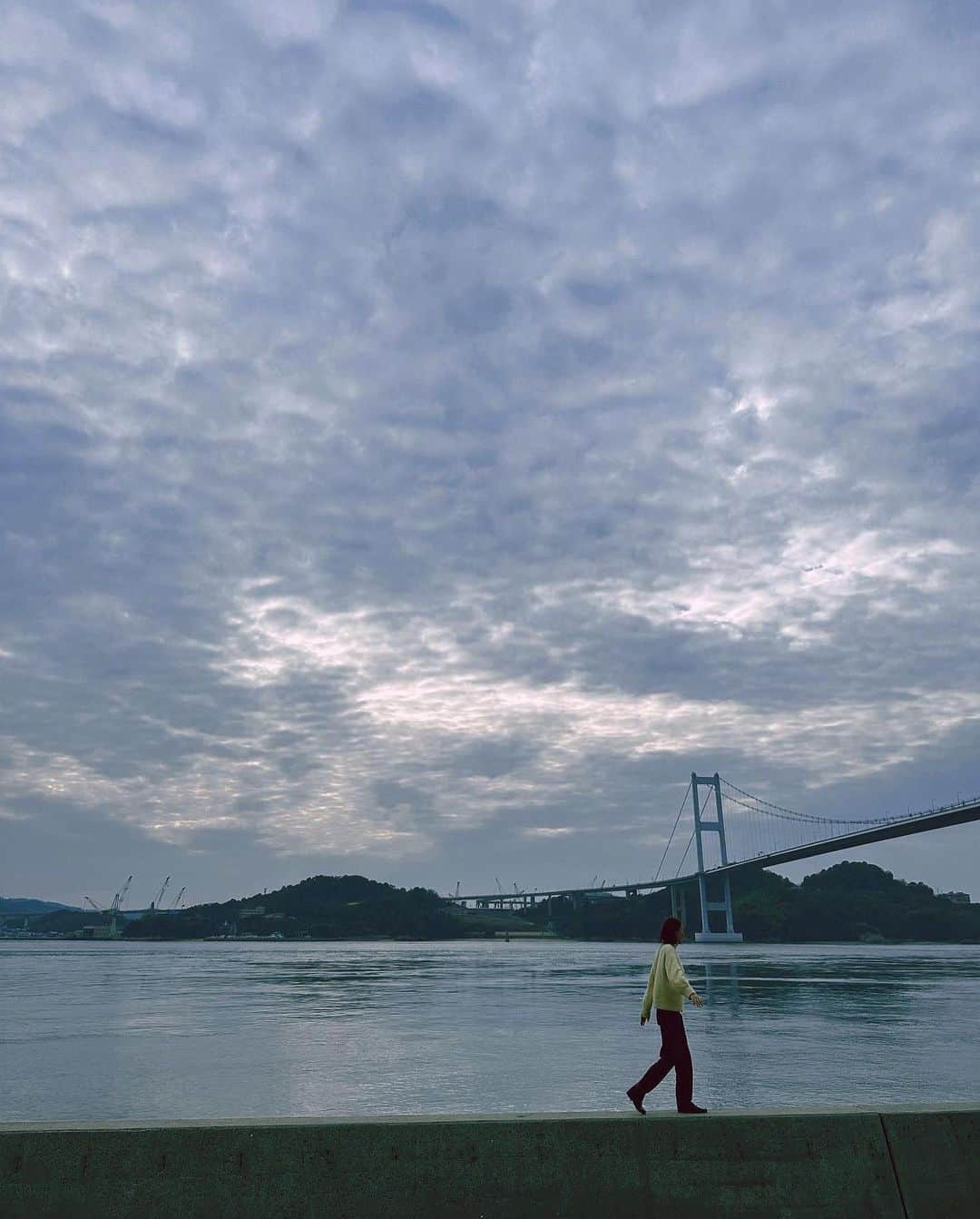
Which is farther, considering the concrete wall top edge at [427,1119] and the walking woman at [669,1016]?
the walking woman at [669,1016]

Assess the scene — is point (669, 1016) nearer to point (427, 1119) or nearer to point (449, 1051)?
point (427, 1119)

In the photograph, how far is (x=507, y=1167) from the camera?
21.7 ft

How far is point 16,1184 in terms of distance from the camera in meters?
6.28

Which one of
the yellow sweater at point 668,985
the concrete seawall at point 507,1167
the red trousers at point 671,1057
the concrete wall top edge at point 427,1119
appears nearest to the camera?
the concrete seawall at point 507,1167

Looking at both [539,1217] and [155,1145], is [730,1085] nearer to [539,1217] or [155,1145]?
[539,1217]

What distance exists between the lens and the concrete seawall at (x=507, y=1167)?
20.9ft

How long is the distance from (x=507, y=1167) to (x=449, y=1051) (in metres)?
14.0

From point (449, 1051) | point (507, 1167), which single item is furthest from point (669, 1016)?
point (449, 1051)

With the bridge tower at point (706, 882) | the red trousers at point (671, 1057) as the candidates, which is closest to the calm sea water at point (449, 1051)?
the red trousers at point (671, 1057)

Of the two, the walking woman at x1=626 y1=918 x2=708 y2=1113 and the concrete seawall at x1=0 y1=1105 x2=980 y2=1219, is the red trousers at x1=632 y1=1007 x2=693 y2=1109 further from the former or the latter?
the concrete seawall at x1=0 y1=1105 x2=980 y2=1219

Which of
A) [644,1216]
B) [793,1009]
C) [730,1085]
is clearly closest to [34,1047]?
[730,1085]

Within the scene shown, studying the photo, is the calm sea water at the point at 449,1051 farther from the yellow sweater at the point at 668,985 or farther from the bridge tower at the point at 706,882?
the bridge tower at the point at 706,882

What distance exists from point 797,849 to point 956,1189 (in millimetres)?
125601

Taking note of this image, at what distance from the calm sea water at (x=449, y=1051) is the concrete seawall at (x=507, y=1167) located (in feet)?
22.3
